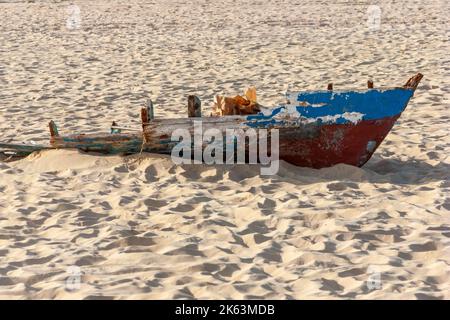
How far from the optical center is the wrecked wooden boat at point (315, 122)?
6.66 meters

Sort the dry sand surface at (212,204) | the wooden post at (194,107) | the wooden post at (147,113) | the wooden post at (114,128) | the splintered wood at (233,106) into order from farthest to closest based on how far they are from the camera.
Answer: the wooden post at (114,128)
the splintered wood at (233,106)
the wooden post at (194,107)
the wooden post at (147,113)
the dry sand surface at (212,204)

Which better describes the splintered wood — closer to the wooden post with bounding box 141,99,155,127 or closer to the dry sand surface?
the dry sand surface

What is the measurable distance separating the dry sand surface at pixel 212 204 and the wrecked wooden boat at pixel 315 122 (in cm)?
17

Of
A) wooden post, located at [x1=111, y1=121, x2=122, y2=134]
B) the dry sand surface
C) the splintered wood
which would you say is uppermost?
the splintered wood

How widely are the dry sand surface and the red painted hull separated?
130mm

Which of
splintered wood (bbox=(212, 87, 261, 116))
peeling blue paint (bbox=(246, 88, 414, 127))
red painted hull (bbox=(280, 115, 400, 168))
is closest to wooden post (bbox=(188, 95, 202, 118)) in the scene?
splintered wood (bbox=(212, 87, 261, 116))

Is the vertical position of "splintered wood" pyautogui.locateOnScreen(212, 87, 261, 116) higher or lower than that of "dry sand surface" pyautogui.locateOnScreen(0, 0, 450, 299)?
higher

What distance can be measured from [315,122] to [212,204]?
4.53ft

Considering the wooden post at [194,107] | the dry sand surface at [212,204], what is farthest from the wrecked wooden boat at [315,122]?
A: the dry sand surface at [212,204]

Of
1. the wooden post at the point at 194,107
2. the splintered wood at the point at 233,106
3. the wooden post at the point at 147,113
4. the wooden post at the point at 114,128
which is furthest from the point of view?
the wooden post at the point at 114,128

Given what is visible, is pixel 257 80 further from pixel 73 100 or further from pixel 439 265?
pixel 439 265

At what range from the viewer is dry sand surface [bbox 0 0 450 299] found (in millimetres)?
4523

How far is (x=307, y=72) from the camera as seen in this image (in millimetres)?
11953

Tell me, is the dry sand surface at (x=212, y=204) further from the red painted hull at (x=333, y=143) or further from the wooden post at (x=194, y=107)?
the wooden post at (x=194, y=107)
